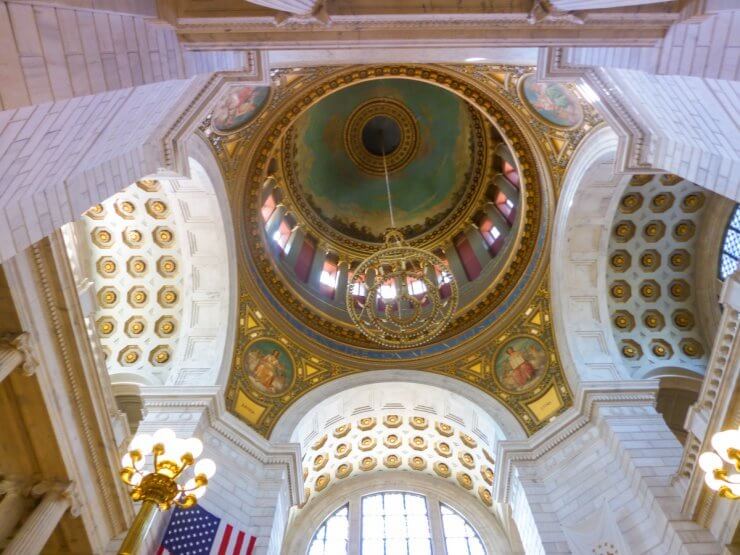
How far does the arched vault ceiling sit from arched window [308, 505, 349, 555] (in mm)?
5519

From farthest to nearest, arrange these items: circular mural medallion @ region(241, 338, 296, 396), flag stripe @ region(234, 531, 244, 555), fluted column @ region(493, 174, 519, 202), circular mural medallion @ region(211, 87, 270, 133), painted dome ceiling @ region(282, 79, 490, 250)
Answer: painted dome ceiling @ region(282, 79, 490, 250), fluted column @ region(493, 174, 519, 202), circular mural medallion @ region(241, 338, 296, 396), circular mural medallion @ region(211, 87, 270, 133), flag stripe @ region(234, 531, 244, 555)

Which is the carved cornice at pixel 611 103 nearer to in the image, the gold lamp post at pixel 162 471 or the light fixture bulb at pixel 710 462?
the light fixture bulb at pixel 710 462

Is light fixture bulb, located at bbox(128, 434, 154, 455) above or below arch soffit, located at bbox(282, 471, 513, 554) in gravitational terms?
below

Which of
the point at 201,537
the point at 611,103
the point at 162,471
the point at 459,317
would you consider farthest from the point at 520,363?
the point at 162,471

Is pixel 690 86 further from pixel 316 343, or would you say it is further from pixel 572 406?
pixel 316 343

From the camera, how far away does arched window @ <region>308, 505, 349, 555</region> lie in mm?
15648

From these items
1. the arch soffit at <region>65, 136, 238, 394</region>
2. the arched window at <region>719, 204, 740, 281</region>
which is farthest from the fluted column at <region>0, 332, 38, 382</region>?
the arched window at <region>719, 204, 740, 281</region>

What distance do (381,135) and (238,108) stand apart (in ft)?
30.6

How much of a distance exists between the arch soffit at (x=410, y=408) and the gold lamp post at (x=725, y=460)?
6610 millimetres

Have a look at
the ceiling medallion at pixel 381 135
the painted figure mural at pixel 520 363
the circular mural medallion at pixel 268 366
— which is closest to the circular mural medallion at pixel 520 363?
the painted figure mural at pixel 520 363

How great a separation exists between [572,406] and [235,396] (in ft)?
26.8

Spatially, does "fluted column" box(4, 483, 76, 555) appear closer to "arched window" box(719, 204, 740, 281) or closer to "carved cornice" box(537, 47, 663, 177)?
"carved cornice" box(537, 47, 663, 177)

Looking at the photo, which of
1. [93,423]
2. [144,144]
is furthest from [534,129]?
[93,423]

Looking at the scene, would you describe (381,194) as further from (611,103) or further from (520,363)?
(611,103)
